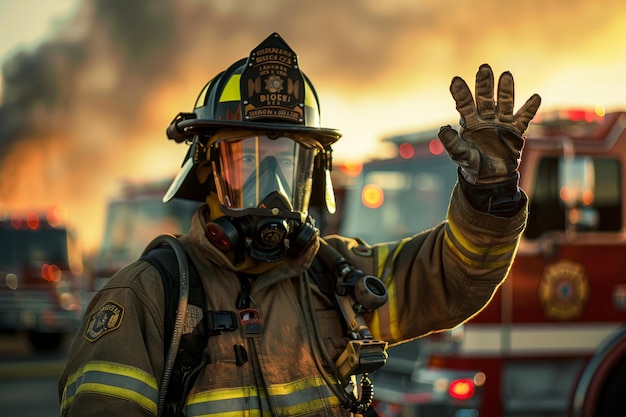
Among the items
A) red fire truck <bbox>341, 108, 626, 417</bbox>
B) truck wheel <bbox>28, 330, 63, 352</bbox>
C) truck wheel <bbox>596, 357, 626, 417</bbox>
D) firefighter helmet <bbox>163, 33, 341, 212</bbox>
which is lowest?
truck wheel <bbox>28, 330, 63, 352</bbox>

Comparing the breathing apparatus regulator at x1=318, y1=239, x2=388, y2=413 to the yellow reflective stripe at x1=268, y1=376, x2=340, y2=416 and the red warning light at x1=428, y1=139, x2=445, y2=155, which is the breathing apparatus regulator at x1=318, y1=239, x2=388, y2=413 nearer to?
the yellow reflective stripe at x1=268, y1=376, x2=340, y2=416

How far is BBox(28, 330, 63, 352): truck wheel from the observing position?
15.4m

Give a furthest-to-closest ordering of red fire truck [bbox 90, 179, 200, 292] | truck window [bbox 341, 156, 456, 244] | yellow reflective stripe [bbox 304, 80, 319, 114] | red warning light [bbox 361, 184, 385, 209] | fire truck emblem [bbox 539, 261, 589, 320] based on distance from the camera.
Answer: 1. red fire truck [bbox 90, 179, 200, 292]
2. red warning light [bbox 361, 184, 385, 209]
3. truck window [bbox 341, 156, 456, 244]
4. fire truck emblem [bbox 539, 261, 589, 320]
5. yellow reflective stripe [bbox 304, 80, 319, 114]

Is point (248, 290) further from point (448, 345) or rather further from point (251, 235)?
point (448, 345)

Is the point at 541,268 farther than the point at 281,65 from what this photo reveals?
Yes

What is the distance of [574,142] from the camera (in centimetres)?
654

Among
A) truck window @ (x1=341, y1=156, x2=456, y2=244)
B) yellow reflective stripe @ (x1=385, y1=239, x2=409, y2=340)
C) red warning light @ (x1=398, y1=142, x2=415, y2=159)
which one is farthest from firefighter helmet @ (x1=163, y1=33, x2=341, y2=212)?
red warning light @ (x1=398, y1=142, x2=415, y2=159)

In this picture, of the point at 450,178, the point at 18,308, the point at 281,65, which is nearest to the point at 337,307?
the point at 281,65

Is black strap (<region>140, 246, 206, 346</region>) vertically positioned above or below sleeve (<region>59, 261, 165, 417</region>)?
Answer: above

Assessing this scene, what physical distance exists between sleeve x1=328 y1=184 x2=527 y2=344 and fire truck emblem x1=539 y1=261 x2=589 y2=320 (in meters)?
3.32

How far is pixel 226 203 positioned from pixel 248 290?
26 centimetres

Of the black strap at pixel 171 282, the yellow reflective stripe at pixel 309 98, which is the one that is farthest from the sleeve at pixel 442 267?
the black strap at pixel 171 282

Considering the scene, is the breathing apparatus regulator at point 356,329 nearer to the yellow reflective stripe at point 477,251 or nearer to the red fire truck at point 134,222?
the yellow reflective stripe at point 477,251

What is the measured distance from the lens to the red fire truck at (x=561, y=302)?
20.2ft
